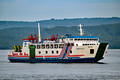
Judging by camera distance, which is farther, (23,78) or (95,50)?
(95,50)

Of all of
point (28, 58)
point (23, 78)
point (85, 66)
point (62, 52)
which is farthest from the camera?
point (28, 58)

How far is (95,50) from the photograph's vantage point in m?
91.3

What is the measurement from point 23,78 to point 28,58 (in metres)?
32.0

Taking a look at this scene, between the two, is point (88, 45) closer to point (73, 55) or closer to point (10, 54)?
point (73, 55)

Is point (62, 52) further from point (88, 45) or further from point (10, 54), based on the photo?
point (10, 54)

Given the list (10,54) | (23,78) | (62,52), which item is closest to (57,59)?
(62,52)

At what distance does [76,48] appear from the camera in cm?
9188

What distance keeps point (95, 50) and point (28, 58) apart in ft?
61.0

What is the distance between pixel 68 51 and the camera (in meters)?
92.6

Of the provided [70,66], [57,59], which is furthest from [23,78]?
[57,59]

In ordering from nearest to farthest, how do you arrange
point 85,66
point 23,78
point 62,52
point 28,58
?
point 23,78 < point 85,66 < point 62,52 < point 28,58

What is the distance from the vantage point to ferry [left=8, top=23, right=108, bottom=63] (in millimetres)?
91688

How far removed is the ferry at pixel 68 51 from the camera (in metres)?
91.7

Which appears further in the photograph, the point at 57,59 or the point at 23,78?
the point at 57,59
